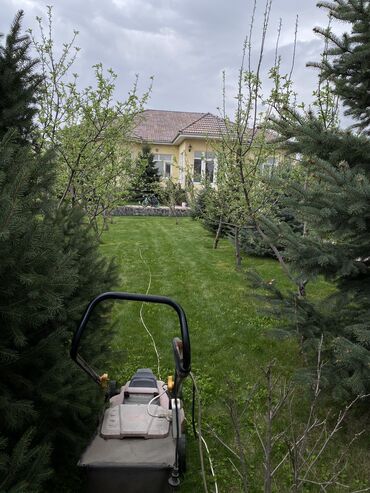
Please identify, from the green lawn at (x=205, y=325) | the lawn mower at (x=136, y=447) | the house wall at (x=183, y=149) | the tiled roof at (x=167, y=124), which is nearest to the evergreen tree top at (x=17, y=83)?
the lawn mower at (x=136, y=447)

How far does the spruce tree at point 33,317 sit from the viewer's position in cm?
197

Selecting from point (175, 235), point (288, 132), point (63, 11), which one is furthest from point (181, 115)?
point (288, 132)

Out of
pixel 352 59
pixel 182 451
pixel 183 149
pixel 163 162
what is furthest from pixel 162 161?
pixel 182 451

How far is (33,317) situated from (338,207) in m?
2.74

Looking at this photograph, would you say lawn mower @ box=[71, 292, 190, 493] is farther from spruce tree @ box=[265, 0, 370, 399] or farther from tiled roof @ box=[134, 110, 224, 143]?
tiled roof @ box=[134, 110, 224, 143]

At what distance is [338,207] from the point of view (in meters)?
3.52

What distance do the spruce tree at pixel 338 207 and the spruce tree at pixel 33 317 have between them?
2.11m

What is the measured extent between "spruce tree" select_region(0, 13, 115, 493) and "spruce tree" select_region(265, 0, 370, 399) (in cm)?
211

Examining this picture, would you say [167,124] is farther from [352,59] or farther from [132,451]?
[132,451]

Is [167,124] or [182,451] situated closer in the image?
[182,451]

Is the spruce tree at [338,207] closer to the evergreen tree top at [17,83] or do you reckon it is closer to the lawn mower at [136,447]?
the lawn mower at [136,447]

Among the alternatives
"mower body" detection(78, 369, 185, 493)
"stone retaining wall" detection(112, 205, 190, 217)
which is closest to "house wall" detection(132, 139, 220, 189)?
"stone retaining wall" detection(112, 205, 190, 217)

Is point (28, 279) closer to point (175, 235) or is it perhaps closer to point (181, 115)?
point (175, 235)

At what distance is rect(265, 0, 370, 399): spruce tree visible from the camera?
3.54 meters
